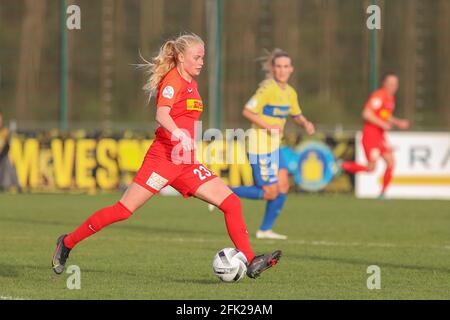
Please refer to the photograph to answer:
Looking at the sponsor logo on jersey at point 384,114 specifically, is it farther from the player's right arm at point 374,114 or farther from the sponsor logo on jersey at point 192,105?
the sponsor logo on jersey at point 192,105

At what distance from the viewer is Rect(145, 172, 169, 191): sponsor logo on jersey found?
32.1 ft

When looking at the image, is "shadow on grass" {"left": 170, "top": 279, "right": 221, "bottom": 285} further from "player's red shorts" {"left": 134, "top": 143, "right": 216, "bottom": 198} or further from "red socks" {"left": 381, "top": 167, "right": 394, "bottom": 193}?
"red socks" {"left": 381, "top": 167, "right": 394, "bottom": 193}

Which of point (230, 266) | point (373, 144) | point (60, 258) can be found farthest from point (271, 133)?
point (373, 144)

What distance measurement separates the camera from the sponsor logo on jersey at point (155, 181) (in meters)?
9.78

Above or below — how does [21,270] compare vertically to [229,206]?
below

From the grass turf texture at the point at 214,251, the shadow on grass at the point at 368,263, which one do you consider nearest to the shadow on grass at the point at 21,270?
the grass turf texture at the point at 214,251

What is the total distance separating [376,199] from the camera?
22.5m

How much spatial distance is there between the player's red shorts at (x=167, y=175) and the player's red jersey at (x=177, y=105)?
0.25 ft

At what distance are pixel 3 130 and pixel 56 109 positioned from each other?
3.41 m

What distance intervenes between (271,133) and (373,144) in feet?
25.4

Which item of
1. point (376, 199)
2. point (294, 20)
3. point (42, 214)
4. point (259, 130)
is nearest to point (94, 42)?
point (294, 20)

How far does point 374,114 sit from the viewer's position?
71.8 ft

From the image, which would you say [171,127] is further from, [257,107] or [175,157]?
[257,107]

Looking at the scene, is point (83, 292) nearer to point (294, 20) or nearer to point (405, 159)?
point (405, 159)
